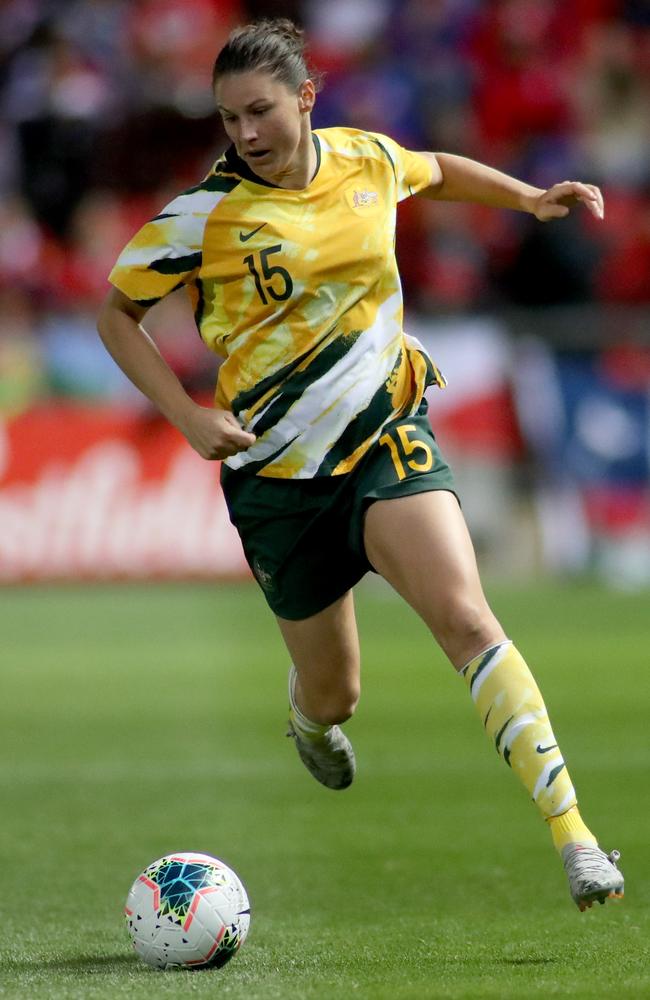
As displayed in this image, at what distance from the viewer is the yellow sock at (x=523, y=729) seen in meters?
4.73

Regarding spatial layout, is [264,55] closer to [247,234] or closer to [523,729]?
[247,234]

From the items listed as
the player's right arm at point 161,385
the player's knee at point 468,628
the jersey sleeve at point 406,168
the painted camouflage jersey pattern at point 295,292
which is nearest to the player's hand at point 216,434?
the player's right arm at point 161,385

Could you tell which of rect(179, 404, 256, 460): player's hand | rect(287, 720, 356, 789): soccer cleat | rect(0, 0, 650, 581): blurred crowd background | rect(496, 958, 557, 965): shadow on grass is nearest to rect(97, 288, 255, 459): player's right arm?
rect(179, 404, 256, 460): player's hand

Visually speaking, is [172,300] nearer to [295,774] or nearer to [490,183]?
[295,774]

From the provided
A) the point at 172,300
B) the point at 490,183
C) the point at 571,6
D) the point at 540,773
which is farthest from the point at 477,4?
the point at 540,773

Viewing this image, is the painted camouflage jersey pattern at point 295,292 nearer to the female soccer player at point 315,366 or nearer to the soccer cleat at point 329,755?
the female soccer player at point 315,366

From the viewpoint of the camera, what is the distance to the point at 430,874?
5809 millimetres

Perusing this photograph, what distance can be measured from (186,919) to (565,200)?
243 centimetres

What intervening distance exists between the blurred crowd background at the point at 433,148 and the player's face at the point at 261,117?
A: 10153 mm

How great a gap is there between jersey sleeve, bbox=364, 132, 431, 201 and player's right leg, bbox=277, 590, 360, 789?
1283 mm

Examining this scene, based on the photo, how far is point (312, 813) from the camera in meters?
7.04

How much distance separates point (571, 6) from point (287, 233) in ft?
49.1

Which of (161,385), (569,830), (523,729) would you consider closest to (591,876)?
(569,830)

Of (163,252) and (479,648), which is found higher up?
(163,252)
